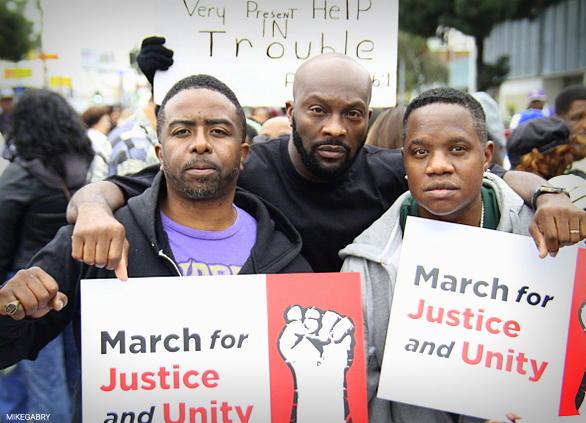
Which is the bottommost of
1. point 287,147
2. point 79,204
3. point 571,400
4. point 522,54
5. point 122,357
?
point 571,400

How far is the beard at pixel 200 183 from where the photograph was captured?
2.20m

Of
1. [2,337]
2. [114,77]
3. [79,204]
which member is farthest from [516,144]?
[114,77]

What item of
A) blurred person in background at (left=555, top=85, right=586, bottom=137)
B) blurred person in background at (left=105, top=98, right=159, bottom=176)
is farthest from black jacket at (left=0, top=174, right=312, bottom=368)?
blurred person in background at (left=555, top=85, right=586, bottom=137)

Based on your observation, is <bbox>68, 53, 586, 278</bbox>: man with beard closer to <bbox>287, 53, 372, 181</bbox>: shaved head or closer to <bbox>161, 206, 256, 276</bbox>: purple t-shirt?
<bbox>287, 53, 372, 181</bbox>: shaved head

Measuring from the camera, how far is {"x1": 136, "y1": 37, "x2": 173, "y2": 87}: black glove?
2906mm

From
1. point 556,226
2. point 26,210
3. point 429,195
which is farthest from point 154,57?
point 556,226

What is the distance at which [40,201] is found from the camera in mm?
3693

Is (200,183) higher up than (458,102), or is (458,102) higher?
(458,102)

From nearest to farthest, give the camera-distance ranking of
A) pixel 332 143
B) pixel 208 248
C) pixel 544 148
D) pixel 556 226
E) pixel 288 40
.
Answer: pixel 556 226, pixel 208 248, pixel 332 143, pixel 288 40, pixel 544 148

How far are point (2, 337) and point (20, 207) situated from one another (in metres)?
1.90

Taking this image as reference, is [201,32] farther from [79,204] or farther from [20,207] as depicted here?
[20,207]

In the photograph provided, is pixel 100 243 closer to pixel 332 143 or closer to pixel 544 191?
pixel 332 143

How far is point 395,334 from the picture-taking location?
2082mm

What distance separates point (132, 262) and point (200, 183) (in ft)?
1.25
